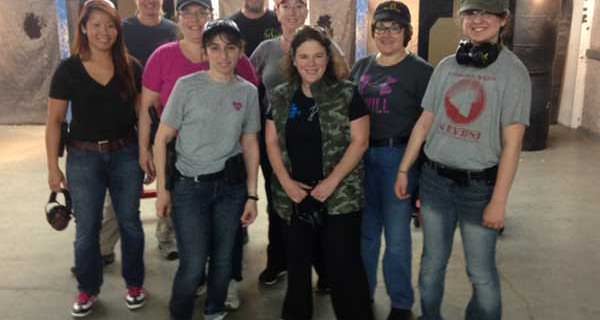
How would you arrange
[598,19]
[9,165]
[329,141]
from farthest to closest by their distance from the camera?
[598,19]
[9,165]
[329,141]

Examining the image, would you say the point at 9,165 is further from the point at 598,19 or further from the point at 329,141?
the point at 598,19

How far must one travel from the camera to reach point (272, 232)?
125 inches

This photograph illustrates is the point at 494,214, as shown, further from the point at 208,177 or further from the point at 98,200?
the point at 98,200

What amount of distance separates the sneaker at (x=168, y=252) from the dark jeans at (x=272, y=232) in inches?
27.8

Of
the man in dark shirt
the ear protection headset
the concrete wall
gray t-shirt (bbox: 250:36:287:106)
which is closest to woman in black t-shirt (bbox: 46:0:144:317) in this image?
gray t-shirt (bbox: 250:36:287:106)

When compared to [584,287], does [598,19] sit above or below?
above

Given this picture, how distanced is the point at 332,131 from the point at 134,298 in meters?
1.44

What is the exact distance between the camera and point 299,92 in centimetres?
242

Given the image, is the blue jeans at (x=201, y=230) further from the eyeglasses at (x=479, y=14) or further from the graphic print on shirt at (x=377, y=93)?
the eyeglasses at (x=479, y=14)

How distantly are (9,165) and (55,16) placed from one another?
256 centimetres

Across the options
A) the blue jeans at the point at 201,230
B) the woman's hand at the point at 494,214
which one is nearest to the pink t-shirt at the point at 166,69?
the blue jeans at the point at 201,230

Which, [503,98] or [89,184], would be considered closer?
[503,98]

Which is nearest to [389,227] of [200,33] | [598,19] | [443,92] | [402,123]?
[402,123]

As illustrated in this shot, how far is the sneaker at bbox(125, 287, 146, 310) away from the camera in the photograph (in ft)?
9.77
